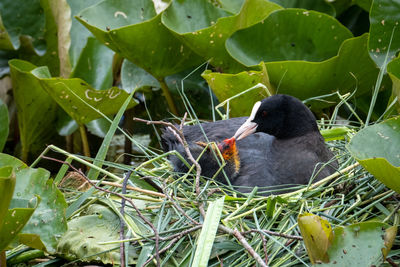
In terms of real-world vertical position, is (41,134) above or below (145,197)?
below

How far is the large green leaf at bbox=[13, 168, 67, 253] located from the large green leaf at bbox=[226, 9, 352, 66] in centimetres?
114

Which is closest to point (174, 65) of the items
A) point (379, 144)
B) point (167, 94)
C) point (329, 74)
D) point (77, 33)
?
point (167, 94)

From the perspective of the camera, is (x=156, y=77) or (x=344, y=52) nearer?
(x=344, y=52)

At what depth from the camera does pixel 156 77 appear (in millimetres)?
2746

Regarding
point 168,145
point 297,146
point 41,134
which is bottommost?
point 41,134

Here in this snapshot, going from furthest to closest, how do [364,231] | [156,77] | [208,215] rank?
[156,77], [208,215], [364,231]

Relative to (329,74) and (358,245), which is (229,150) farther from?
(358,245)

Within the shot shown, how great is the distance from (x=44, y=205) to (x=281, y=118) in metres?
0.88

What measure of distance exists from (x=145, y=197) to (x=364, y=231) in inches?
25.5

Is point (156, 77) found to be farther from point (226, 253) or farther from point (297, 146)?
point (226, 253)

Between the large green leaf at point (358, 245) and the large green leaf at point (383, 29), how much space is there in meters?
0.99

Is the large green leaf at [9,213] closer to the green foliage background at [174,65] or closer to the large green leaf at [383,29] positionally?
the green foliage background at [174,65]

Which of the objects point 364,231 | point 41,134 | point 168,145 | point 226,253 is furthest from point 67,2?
point 364,231

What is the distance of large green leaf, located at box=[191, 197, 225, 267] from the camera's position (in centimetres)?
131
